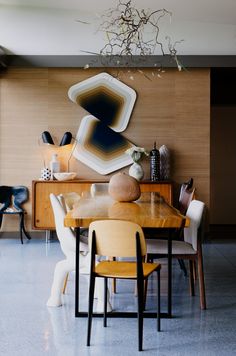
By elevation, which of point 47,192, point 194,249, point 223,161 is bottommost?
point 194,249

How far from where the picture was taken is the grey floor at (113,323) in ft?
9.86

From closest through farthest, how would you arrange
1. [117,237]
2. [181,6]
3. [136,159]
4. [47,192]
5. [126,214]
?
[117,237] < [126,214] < [181,6] < [47,192] < [136,159]

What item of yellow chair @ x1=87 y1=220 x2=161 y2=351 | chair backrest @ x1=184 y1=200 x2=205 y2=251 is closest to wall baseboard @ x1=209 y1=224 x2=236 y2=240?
chair backrest @ x1=184 y1=200 x2=205 y2=251

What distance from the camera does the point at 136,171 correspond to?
23.3ft

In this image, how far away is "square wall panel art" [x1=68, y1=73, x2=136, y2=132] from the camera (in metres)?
7.47

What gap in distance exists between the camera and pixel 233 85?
901 centimetres

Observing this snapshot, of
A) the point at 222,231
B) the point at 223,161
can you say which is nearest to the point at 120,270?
the point at 222,231

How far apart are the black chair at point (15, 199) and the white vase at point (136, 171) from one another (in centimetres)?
170

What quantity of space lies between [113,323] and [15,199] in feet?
14.1

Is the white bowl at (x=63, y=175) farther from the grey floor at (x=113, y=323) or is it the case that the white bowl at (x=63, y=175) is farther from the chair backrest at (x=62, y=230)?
the chair backrest at (x=62, y=230)

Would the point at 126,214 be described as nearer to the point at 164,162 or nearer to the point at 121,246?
the point at 121,246

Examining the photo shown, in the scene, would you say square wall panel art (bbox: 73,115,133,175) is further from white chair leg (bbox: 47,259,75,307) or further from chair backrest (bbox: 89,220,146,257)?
chair backrest (bbox: 89,220,146,257)

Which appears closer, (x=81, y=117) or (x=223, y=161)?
(x=81, y=117)

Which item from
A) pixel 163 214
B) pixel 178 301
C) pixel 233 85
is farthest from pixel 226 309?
pixel 233 85
